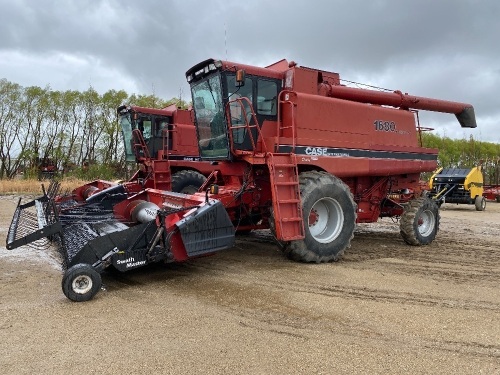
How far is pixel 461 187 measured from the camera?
1731 cm

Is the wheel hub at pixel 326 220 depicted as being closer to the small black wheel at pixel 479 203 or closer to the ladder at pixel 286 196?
the ladder at pixel 286 196

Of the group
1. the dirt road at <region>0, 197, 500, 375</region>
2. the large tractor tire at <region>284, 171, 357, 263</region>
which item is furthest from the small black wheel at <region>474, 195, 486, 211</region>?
the large tractor tire at <region>284, 171, 357, 263</region>

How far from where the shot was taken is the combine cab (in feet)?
56.0

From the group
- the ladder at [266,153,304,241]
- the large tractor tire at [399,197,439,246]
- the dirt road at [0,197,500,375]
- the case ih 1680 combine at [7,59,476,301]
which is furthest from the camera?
the large tractor tire at [399,197,439,246]

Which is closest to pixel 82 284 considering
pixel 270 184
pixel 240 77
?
pixel 270 184

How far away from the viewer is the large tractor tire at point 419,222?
7691mm

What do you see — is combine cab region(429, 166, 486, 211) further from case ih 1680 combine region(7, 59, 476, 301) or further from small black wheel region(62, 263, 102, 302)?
small black wheel region(62, 263, 102, 302)

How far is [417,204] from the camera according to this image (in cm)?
774

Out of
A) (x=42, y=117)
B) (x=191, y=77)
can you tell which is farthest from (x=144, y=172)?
(x=42, y=117)

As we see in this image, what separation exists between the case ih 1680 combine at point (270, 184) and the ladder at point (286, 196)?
0.05ft

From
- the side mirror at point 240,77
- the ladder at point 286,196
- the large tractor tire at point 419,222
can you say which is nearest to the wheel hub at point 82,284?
the ladder at point 286,196

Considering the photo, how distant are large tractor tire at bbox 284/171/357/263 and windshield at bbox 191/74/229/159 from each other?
1407 mm

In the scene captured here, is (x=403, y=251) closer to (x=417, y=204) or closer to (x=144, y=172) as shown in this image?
(x=417, y=204)

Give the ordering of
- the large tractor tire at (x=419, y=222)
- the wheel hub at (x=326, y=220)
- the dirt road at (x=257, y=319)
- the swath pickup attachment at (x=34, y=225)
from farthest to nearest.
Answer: the large tractor tire at (x=419, y=222) → the wheel hub at (x=326, y=220) → the swath pickup attachment at (x=34, y=225) → the dirt road at (x=257, y=319)
